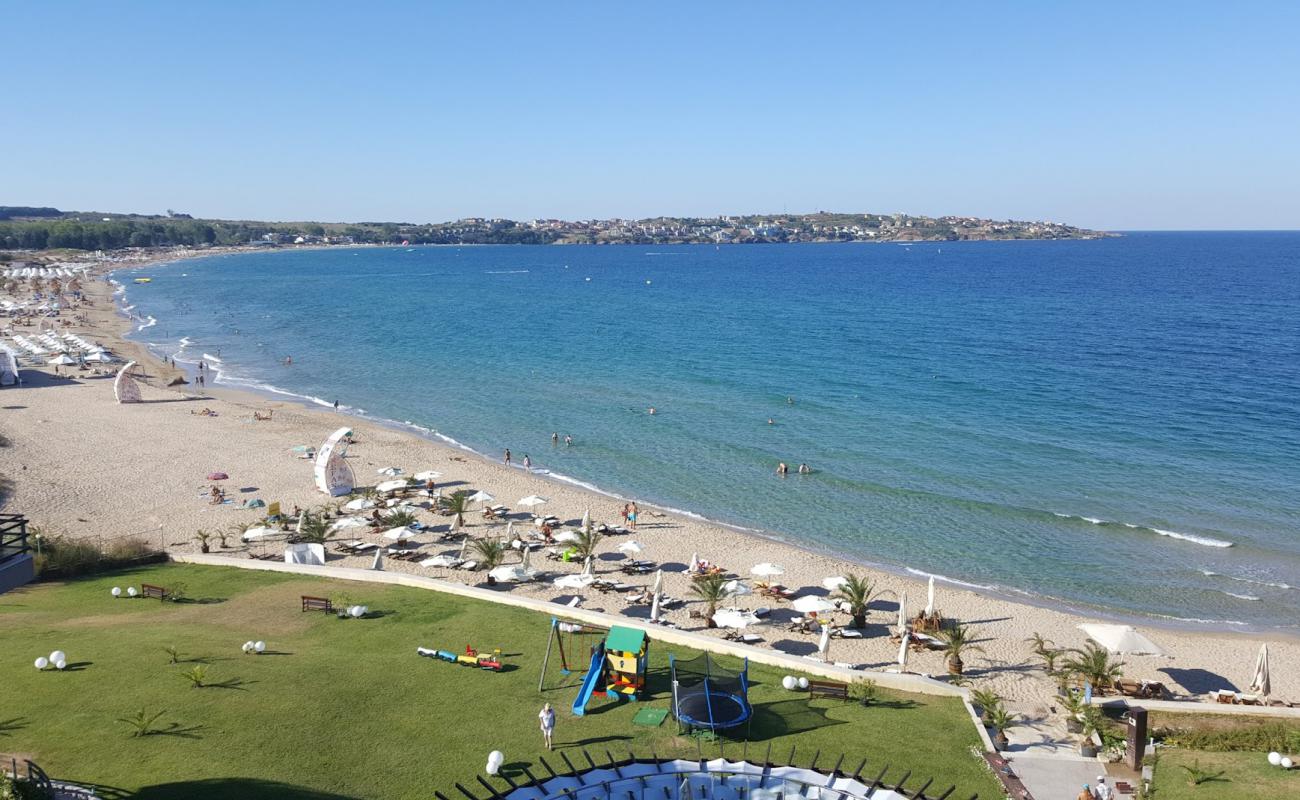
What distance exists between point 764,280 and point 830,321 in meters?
68.7

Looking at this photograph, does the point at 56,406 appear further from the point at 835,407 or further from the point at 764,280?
the point at 764,280

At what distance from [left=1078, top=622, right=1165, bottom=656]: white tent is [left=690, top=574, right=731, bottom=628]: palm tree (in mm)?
9973

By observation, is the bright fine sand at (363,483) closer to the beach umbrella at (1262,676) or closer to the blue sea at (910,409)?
the beach umbrella at (1262,676)

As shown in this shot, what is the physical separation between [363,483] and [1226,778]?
33.4 metres

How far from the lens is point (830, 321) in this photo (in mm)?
97812

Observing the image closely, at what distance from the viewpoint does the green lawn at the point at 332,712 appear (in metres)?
13.7

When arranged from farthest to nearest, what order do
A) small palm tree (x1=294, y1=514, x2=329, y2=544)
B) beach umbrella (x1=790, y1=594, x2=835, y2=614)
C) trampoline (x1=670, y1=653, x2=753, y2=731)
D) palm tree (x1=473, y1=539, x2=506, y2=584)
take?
small palm tree (x1=294, y1=514, x2=329, y2=544), palm tree (x1=473, y1=539, x2=506, y2=584), beach umbrella (x1=790, y1=594, x2=835, y2=614), trampoline (x1=670, y1=653, x2=753, y2=731)

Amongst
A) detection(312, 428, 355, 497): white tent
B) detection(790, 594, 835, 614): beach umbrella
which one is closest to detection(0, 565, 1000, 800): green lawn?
detection(790, 594, 835, 614): beach umbrella

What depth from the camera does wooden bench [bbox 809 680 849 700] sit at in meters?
17.5

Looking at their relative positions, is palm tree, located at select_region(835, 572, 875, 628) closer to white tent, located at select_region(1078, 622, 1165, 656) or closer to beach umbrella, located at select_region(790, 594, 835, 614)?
beach umbrella, located at select_region(790, 594, 835, 614)

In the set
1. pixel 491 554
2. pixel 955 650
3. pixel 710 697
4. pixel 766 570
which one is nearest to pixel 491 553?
pixel 491 554

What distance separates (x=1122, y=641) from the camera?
2148 cm

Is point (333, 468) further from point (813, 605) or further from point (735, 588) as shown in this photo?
point (813, 605)

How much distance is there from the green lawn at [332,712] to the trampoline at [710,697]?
398mm
